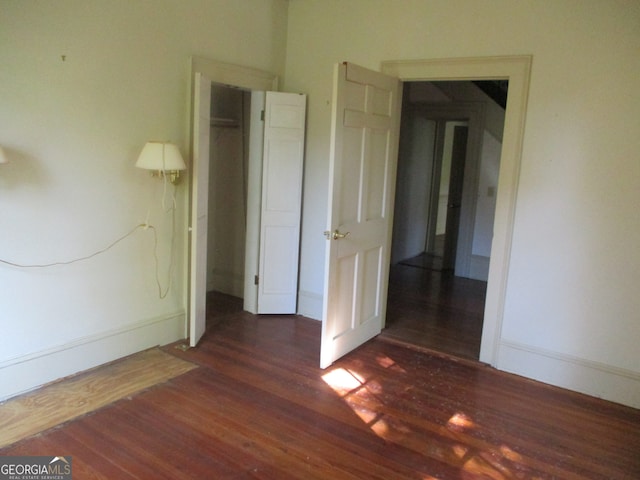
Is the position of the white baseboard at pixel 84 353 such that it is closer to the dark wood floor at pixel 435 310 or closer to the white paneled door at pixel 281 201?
the white paneled door at pixel 281 201

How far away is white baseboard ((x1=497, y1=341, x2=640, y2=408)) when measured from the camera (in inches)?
127

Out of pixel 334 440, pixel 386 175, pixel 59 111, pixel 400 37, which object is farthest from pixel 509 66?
pixel 59 111

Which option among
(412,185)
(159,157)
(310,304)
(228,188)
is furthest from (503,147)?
(412,185)

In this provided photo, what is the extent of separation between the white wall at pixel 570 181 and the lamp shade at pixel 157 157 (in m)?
2.01

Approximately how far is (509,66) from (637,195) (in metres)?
1.18

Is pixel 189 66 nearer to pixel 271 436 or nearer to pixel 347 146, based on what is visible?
pixel 347 146

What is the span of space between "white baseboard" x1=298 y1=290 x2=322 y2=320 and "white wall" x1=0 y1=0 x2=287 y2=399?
3.81ft

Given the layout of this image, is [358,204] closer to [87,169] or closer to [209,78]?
[209,78]

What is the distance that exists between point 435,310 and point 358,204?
1.87m

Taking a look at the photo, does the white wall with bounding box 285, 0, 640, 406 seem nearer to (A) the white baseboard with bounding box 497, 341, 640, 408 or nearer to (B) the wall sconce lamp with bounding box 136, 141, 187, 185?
(A) the white baseboard with bounding box 497, 341, 640, 408

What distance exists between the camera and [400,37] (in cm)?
386

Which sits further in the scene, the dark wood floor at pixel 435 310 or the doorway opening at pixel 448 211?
the doorway opening at pixel 448 211

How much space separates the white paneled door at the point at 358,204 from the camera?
332 cm

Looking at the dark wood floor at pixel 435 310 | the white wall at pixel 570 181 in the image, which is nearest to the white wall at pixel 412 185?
the dark wood floor at pixel 435 310
